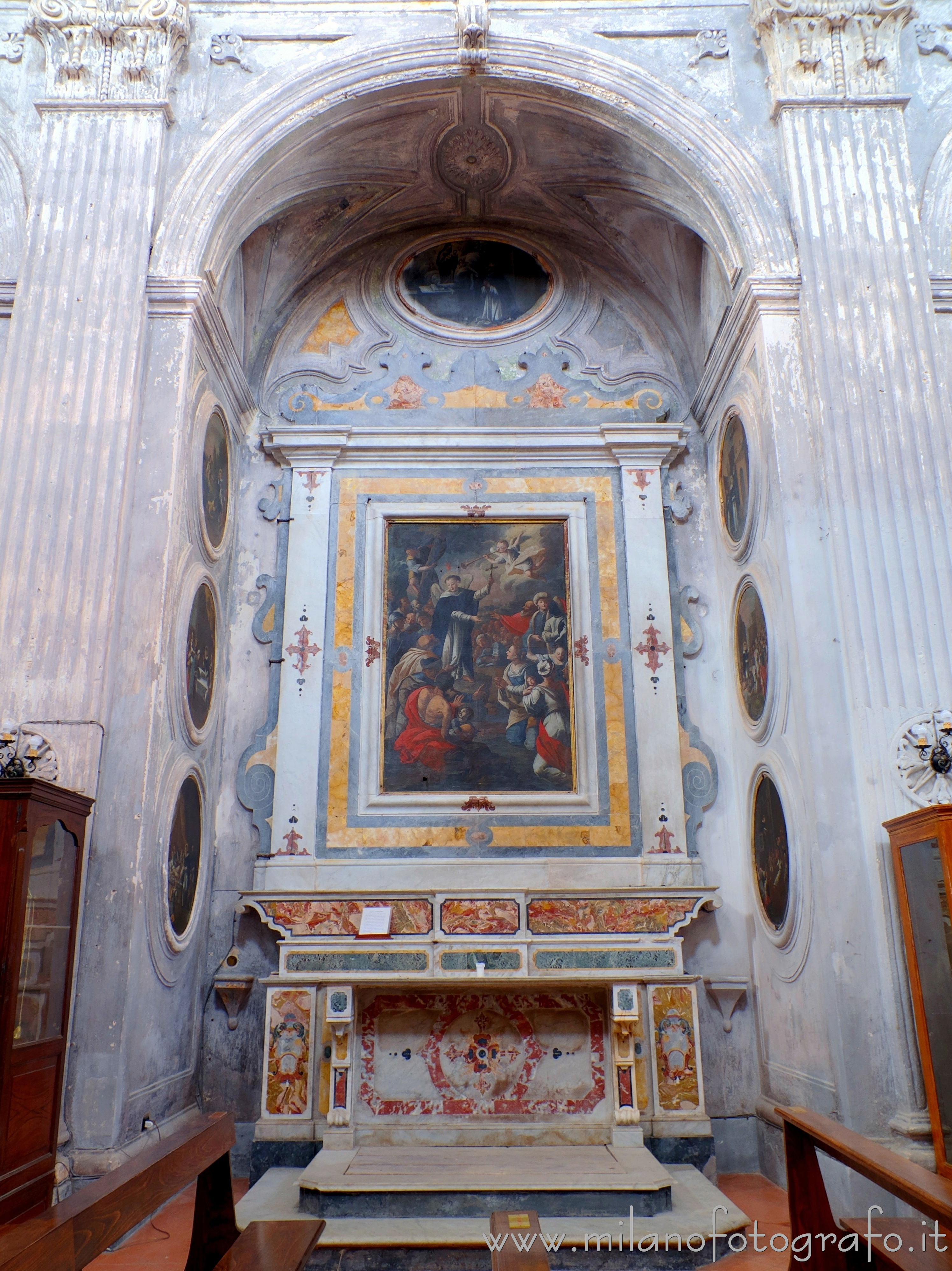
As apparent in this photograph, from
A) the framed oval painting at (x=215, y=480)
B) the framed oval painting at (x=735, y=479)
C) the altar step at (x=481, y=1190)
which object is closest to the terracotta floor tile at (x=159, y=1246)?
the altar step at (x=481, y=1190)

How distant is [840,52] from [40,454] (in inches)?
230

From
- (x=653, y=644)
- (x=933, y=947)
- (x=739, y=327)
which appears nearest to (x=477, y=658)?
(x=653, y=644)

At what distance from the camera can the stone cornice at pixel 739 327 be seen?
662cm

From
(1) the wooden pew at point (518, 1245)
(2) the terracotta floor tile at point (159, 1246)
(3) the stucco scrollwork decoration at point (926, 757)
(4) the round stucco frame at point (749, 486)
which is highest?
(4) the round stucco frame at point (749, 486)

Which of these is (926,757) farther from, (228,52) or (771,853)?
(228,52)

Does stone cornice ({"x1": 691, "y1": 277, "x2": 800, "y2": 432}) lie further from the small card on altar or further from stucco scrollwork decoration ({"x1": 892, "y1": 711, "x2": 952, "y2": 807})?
the small card on altar

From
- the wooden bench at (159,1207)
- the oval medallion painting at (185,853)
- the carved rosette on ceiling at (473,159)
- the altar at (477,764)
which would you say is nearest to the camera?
the wooden bench at (159,1207)

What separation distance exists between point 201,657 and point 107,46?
4.14 metres

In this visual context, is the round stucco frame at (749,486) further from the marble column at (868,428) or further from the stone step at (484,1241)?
the stone step at (484,1241)

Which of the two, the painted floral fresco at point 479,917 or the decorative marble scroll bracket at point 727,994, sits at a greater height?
the painted floral fresco at point 479,917

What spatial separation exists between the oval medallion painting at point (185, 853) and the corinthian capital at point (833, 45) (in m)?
6.05

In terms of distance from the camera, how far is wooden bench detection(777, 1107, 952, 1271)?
319cm

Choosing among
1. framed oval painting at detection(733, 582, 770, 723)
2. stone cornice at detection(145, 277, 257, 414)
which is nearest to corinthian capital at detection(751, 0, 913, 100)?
framed oval painting at detection(733, 582, 770, 723)

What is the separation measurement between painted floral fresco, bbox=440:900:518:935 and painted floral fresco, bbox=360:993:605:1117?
42cm
